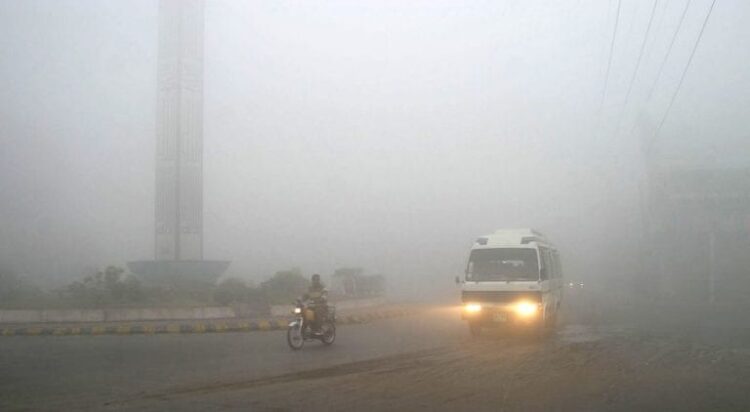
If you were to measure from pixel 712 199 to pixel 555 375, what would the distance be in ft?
145

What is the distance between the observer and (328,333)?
1680cm

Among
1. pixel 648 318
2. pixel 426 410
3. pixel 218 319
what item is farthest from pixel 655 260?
pixel 426 410

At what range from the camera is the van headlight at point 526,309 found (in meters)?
17.4

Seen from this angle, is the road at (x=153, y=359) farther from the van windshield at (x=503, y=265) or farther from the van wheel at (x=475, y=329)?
the van windshield at (x=503, y=265)

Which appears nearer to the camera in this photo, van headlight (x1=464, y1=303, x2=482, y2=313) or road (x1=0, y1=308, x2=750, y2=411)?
road (x1=0, y1=308, x2=750, y2=411)

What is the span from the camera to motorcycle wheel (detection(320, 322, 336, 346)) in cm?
1664

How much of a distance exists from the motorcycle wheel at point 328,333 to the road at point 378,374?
383mm

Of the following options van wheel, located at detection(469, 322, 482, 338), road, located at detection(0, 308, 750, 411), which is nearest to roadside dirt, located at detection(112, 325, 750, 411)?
road, located at detection(0, 308, 750, 411)

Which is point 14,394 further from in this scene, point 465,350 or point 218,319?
point 218,319

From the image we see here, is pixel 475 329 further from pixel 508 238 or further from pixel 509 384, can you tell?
pixel 509 384

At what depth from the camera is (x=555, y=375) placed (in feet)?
36.1

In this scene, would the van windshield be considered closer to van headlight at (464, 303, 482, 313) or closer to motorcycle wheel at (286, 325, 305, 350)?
van headlight at (464, 303, 482, 313)

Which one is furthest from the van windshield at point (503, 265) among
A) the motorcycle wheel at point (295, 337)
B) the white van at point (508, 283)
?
the motorcycle wheel at point (295, 337)

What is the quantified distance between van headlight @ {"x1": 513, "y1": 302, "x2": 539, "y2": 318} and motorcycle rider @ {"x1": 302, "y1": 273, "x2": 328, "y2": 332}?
4.92m
